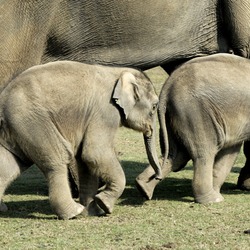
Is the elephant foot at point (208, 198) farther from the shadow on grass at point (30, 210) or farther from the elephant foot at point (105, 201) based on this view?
the shadow on grass at point (30, 210)

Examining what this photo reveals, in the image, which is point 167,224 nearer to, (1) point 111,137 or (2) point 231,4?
(1) point 111,137

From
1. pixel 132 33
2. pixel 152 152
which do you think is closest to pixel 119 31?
pixel 132 33

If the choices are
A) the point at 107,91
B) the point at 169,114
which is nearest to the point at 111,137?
the point at 107,91

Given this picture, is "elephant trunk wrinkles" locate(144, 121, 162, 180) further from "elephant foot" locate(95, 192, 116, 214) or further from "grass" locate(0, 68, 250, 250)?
"elephant foot" locate(95, 192, 116, 214)

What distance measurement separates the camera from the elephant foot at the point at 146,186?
340 inches

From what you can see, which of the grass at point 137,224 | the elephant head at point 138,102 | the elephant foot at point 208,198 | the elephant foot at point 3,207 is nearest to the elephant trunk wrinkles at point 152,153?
the elephant head at point 138,102

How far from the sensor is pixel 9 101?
7707 millimetres

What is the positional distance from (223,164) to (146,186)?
77 centimetres

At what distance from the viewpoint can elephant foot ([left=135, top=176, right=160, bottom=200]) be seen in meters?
8.63

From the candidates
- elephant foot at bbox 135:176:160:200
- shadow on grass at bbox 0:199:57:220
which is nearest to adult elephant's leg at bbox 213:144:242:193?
elephant foot at bbox 135:176:160:200

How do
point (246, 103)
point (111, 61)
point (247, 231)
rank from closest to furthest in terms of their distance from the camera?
point (247, 231)
point (246, 103)
point (111, 61)

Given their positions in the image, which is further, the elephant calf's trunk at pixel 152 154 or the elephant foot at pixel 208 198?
the elephant foot at pixel 208 198

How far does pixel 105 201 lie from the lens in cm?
784

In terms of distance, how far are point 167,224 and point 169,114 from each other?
1426 mm
